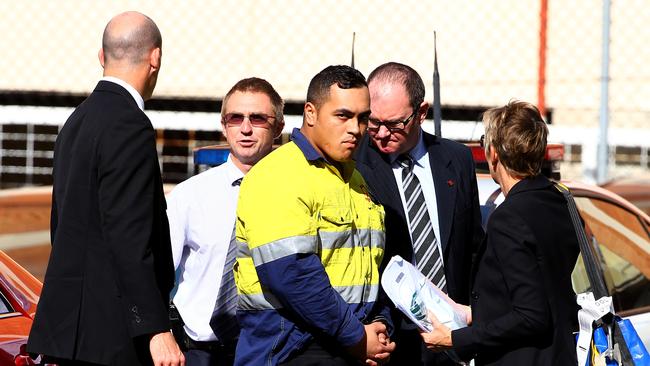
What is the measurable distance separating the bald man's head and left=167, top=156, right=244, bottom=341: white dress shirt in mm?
973

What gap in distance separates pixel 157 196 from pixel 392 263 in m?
0.78

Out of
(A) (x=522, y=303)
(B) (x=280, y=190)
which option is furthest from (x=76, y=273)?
(A) (x=522, y=303)

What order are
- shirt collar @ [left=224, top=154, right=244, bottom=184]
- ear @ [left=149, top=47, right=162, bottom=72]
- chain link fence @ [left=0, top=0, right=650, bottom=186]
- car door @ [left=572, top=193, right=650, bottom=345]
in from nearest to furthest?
ear @ [left=149, top=47, right=162, bottom=72], shirt collar @ [left=224, top=154, right=244, bottom=184], car door @ [left=572, top=193, right=650, bottom=345], chain link fence @ [left=0, top=0, right=650, bottom=186]

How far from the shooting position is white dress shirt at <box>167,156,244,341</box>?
473 cm

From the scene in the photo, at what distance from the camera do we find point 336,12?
10.7 meters

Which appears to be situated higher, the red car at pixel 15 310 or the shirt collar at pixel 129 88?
the shirt collar at pixel 129 88

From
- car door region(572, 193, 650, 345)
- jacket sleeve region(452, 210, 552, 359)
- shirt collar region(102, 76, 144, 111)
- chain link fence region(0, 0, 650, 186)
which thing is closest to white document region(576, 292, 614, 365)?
jacket sleeve region(452, 210, 552, 359)

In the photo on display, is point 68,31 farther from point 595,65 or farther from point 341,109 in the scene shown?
point 341,109

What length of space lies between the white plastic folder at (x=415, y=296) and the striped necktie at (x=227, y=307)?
81cm

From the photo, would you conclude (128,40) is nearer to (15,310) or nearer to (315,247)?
(315,247)

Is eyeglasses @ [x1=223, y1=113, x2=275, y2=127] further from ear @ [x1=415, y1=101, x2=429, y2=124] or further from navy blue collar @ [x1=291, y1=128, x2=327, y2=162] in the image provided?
navy blue collar @ [x1=291, y1=128, x2=327, y2=162]

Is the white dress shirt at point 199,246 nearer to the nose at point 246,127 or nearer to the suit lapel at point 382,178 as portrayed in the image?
the nose at point 246,127

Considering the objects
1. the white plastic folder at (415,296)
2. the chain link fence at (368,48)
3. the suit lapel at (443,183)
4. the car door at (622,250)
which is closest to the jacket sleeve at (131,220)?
the white plastic folder at (415,296)

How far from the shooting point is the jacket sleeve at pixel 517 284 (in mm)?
4035
